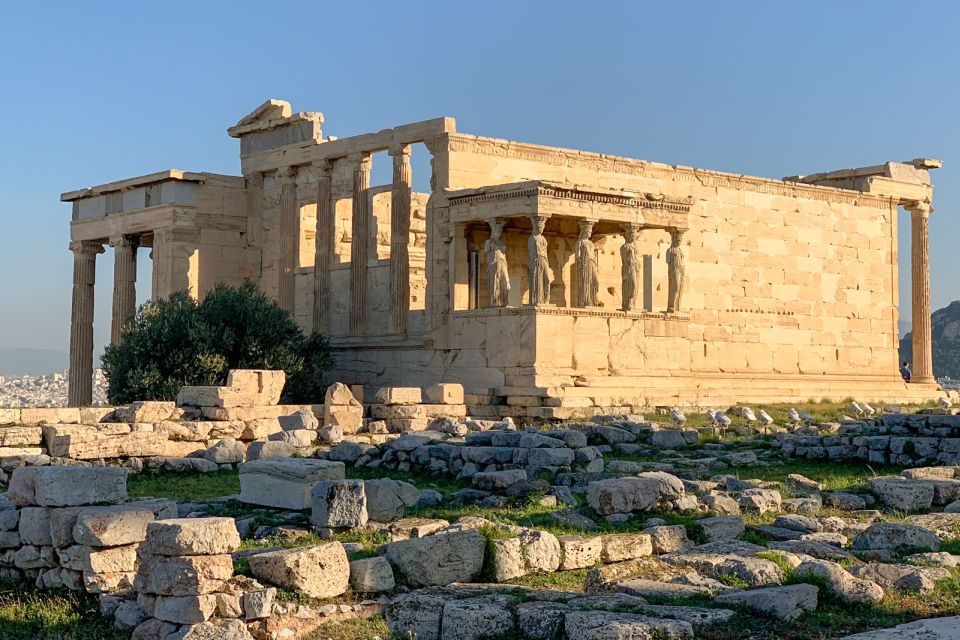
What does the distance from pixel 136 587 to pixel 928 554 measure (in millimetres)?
5523

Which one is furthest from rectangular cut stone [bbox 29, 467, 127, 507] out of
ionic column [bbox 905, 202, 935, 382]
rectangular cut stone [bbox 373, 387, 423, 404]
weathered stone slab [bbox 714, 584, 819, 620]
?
ionic column [bbox 905, 202, 935, 382]

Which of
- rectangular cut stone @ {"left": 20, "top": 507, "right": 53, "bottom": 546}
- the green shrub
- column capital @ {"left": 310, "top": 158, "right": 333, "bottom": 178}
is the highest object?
column capital @ {"left": 310, "top": 158, "right": 333, "bottom": 178}

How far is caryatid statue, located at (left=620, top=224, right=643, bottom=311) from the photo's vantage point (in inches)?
907

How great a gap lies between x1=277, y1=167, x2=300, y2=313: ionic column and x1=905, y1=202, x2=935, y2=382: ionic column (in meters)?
15.1

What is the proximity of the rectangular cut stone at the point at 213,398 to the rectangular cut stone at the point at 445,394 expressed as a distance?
3.08m

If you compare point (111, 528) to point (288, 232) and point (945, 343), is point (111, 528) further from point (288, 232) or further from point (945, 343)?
point (945, 343)

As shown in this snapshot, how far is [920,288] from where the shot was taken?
104ft

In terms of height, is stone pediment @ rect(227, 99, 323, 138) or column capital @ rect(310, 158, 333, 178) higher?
stone pediment @ rect(227, 99, 323, 138)

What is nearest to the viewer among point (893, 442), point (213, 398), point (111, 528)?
point (111, 528)

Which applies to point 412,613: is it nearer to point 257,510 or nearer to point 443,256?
point 257,510

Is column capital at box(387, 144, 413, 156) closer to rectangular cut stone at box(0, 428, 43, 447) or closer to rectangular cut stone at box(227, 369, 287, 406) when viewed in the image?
rectangular cut stone at box(227, 369, 287, 406)

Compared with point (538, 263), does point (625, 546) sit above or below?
below

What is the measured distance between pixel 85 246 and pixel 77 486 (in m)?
20.6

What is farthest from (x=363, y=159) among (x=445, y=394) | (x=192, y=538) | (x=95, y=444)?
(x=192, y=538)
